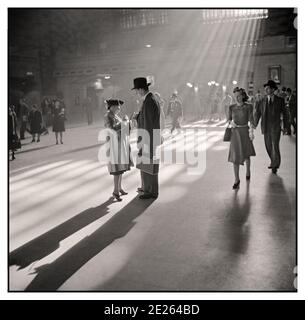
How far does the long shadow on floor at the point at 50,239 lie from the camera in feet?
11.7

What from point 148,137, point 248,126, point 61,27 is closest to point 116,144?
point 148,137

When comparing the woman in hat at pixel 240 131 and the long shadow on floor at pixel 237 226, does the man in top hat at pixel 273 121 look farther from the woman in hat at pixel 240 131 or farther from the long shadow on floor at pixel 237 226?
the long shadow on floor at pixel 237 226

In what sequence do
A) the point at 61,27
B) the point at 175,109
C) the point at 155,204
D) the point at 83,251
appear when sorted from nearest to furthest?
the point at 83,251 → the point at 155,204 → the point at 175,109 → the point at 61,27

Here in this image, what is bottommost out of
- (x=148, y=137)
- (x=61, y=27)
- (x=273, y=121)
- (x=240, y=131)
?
(x=148, y=137)

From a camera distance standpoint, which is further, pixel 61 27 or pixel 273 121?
pixel 61 27

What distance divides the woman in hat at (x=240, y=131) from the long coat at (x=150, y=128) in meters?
1.29

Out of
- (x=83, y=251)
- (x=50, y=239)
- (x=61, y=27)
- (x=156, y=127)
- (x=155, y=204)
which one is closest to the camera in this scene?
(x=83, y=251)

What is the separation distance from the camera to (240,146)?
588 centimetres

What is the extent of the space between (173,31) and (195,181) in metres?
20.8

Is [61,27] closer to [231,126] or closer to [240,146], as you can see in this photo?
[231,126]

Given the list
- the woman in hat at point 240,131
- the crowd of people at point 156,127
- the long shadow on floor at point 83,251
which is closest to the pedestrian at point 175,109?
the crowd of people at point 156,127

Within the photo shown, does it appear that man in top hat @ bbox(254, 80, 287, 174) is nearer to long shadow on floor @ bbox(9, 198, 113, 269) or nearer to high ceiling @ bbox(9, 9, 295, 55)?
long shadow on floor @ bbox(9, 198, 113, 269)

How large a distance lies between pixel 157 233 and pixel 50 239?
3.82 feet

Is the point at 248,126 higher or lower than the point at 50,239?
higher
